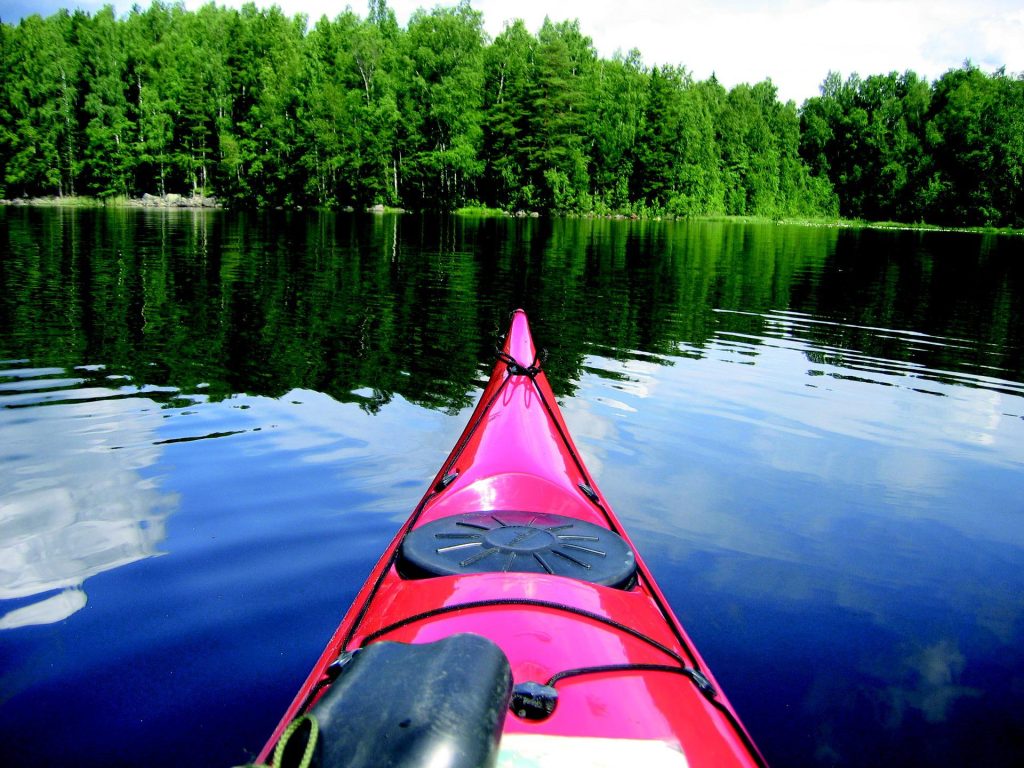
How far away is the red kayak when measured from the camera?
4.72ft

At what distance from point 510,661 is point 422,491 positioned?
3.39 metres

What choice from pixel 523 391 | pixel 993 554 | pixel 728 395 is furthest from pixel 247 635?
pixel 728 395

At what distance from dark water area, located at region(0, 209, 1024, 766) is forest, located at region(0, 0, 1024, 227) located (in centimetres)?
4236

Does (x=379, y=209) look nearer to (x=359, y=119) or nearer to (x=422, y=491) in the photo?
(x=359, y=119)

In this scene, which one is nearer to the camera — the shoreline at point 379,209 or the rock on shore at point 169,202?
the shoreline at point 379,209

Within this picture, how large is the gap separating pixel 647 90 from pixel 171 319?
203 ft

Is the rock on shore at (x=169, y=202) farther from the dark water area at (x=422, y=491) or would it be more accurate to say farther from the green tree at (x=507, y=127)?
the dark water area at (x=422, y=491)

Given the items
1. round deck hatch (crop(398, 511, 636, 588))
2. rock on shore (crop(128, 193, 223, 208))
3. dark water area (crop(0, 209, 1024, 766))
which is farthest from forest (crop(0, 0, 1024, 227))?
round deck hatch (crop(398, 511, 636, 588))

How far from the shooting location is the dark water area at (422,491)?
130 inches

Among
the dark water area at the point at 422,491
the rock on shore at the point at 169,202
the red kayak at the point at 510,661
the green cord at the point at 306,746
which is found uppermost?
the rock on shore at the point at 169,202

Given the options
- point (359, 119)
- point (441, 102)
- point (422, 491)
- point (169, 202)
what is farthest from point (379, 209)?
point (422, 491)

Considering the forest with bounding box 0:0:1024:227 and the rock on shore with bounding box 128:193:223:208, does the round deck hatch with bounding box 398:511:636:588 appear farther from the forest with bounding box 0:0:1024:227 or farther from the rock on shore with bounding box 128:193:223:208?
the rock on shore with bounding box 128:193:223:208

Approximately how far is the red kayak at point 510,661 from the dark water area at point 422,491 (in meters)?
1.00

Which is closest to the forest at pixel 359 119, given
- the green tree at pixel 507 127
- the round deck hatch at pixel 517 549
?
the green tree at pixel 507 127
